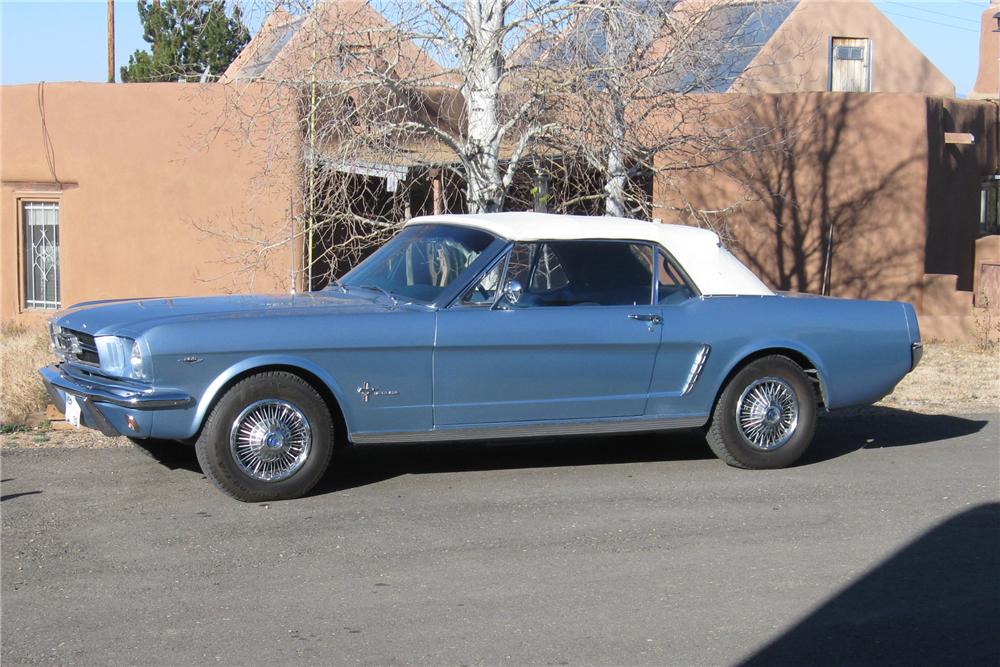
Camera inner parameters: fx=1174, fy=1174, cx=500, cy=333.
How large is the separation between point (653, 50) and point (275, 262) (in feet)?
16.8

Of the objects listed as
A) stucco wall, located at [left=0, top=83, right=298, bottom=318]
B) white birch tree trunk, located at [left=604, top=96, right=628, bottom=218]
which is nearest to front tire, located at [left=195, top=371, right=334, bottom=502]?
white birch tree trunk, located at [left=604, top=96, right=628, bottom=218]

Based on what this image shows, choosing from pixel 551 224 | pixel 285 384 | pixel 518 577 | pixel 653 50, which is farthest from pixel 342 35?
pixel 518 577

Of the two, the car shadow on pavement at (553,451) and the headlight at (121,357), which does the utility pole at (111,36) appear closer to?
the car shadow on pavement at (553,451)

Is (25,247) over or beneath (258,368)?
over

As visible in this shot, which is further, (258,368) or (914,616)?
(258,368)

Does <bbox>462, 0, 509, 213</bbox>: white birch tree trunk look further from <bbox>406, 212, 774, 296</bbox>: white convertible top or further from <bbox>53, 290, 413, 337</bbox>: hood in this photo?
<bbox>53, 290, 413, 337</bbox>: hood

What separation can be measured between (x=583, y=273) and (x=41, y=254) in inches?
375

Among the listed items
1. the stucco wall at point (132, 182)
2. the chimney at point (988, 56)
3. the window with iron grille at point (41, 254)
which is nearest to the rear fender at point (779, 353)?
the stucco wall at point (132, 182)

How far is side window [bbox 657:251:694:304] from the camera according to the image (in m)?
7.41

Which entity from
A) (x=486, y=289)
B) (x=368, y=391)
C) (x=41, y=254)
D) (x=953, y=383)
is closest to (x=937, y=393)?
(x=953, y=383)

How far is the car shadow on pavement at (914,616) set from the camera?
14.5 ft

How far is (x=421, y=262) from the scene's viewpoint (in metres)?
7.33

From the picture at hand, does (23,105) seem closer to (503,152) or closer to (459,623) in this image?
(503,152)

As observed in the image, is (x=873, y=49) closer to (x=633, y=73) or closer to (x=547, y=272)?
(x=633, y=73)
